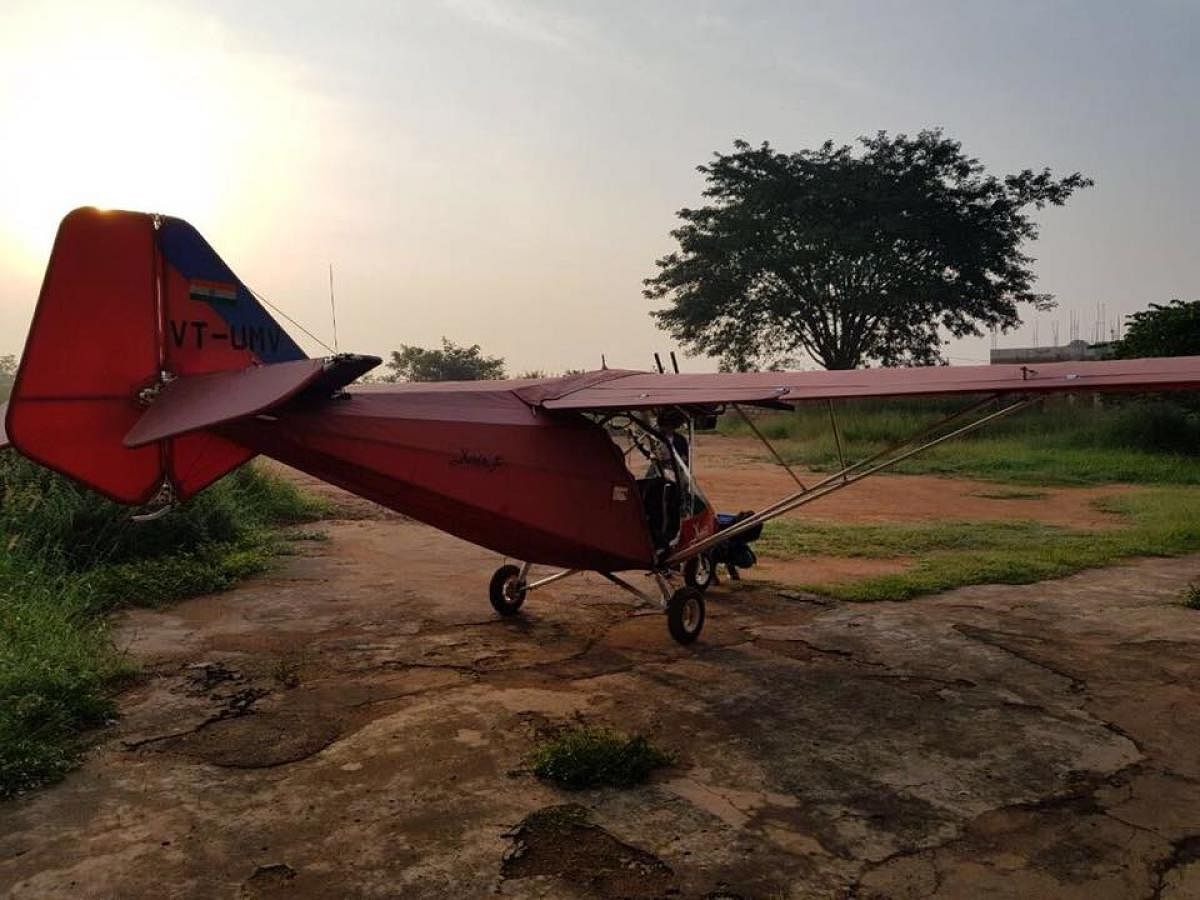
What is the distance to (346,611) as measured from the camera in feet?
29.6

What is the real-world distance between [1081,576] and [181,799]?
32.3 ft

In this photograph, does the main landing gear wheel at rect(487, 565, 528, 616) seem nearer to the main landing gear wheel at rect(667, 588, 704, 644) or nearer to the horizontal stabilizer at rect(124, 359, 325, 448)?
the main landing gear wheel at rect(667, 588, 704, 644)

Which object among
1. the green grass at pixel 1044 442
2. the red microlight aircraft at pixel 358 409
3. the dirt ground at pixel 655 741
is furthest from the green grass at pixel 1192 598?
the green grass at pixel 1044 442

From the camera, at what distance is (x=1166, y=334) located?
24734 millimetres

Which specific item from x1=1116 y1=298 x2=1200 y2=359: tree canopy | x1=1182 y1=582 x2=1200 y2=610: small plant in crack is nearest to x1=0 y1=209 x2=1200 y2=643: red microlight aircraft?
x1=1182 y1=582 x2=1200 y2=610: small plant in crack

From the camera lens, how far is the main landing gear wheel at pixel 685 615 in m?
7.92

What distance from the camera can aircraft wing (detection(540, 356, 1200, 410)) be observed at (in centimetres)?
602

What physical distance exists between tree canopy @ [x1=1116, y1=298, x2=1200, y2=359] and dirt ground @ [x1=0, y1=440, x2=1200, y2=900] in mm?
18092

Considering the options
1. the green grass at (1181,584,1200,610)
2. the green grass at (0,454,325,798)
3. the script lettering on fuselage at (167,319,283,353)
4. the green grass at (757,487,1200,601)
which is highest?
the script lettering on fuselage at (167,319,283,353)

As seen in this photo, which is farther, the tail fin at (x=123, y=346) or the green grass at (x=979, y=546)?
the green grass at (x=979, y=546)

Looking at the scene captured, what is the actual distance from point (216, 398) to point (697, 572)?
5661 mm

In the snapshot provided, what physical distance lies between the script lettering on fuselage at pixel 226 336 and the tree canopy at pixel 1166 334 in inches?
963

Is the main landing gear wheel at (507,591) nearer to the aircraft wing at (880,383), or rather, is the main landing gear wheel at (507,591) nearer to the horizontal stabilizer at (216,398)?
the aircraft wing at (880,383)

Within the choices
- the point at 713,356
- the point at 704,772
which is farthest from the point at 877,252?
the point at 704,772
